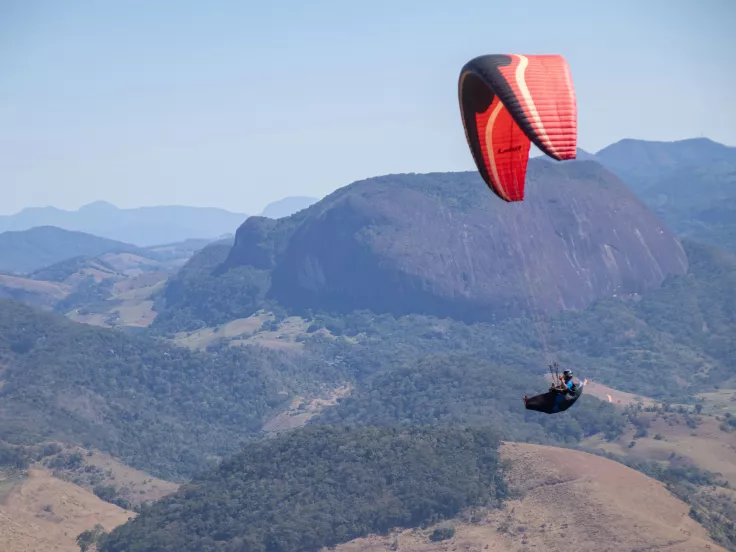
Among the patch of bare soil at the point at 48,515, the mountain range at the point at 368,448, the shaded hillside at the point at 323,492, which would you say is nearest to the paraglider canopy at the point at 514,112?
the mountain range at the point at 368,448

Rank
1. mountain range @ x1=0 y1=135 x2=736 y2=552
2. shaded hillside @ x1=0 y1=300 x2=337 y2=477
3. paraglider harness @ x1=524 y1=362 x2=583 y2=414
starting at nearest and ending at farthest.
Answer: paraglider harness @ x1=524 y1=362 x2=583 y2=414 → mountain range @ x1=0 y1=135 x2=736 y2=552 → shaded hillside @ x1=0 y1=300 x2=337 y2=477

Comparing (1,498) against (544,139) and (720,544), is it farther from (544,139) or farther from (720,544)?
(544,139)

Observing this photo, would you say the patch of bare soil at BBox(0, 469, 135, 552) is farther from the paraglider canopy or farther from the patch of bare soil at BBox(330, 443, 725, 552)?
the paraglider canopy

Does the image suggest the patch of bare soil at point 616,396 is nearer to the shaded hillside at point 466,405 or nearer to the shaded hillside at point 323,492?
the shaded hillside at point 466,405

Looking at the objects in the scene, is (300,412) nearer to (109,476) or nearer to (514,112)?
(109,476)

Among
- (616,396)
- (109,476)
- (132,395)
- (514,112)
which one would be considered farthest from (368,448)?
(132,395)

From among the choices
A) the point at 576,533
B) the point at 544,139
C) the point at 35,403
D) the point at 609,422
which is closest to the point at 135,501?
the point at 35,403

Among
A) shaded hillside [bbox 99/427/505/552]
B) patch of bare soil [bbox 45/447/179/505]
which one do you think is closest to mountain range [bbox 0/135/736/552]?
shaded hillside [bbox 99/427/505/552]
